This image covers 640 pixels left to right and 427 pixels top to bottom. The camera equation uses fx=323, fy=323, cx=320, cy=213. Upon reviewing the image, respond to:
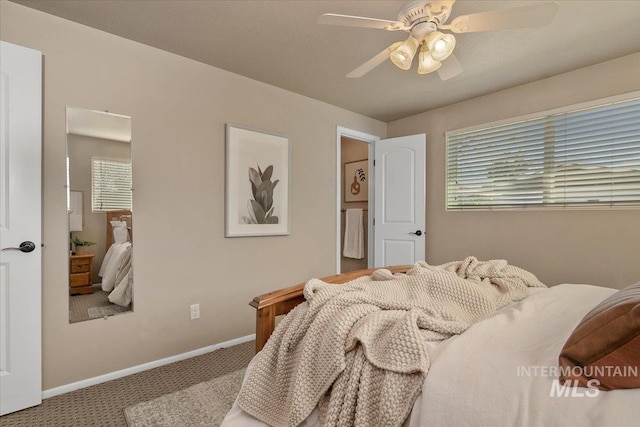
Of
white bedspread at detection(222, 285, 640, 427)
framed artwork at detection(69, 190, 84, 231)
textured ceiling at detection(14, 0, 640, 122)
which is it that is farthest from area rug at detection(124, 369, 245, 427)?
textured ceiling at detection(14, 0, 640, 122)

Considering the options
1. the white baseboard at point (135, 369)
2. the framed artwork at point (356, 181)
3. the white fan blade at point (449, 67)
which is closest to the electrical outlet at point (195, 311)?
the white baseboard at point (135, 369)

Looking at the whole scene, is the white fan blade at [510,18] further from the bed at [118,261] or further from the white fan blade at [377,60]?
the bed at [118,261]

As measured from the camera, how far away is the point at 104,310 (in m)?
2.24

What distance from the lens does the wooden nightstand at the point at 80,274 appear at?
2.12m

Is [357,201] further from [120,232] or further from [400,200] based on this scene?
[120,232]

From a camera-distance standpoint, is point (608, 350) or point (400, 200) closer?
point (608, 350)

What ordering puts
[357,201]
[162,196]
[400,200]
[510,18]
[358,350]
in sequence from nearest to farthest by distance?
[358,350] → [510,18] → [162,196] → [400,200] → [357,201]

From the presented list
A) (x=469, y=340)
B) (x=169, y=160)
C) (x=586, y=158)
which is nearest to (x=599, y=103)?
(x=586, y=158)

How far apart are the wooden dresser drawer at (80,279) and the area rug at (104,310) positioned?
0.59ft

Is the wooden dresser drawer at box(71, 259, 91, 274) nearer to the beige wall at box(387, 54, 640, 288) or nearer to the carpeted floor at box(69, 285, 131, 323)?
the carpeted floor at box(69, 285, 131, 323)

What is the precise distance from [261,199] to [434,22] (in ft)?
6.53

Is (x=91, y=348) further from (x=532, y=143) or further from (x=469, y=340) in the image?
(x=532, y=143)

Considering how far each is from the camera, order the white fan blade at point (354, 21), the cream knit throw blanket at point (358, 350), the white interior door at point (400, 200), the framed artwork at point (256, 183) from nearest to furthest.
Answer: the cream knit throw blanket at point (358, 350), the white fan blade at point (354, 21), the framed artwork at point (256, 183), the white interior door at point (400, 200)

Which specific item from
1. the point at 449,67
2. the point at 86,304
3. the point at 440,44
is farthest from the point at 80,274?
the point at 449,67
